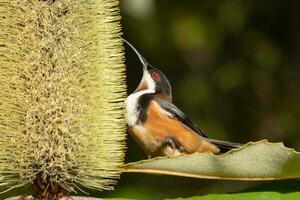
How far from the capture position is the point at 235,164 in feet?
6.91

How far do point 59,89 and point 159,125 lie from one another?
1.69 m

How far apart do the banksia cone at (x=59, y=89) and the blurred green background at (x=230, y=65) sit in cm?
352

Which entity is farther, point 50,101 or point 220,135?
point 220,135

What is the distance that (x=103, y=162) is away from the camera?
2.18 meters

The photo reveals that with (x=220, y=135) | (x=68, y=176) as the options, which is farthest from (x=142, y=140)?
(x=220, y=135)

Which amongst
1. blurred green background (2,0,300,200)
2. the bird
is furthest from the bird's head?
blurred green background (2,0,300,200)

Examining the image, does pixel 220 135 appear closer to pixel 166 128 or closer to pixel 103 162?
pixel 166 128

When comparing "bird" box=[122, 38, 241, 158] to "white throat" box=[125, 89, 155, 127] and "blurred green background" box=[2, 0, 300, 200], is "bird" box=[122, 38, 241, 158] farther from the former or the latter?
"blurred green background" box=[2, 0, 300, 200]

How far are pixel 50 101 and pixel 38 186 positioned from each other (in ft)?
0.70

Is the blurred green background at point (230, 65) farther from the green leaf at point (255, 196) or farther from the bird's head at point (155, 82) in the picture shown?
the green leaf at point (255, 196)

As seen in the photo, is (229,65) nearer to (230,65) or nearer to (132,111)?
(230,65)

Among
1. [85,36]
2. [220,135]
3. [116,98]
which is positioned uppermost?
[85,36]

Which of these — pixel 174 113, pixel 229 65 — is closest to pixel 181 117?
pixel 174 113

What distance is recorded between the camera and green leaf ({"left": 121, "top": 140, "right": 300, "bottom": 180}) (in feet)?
6.79
